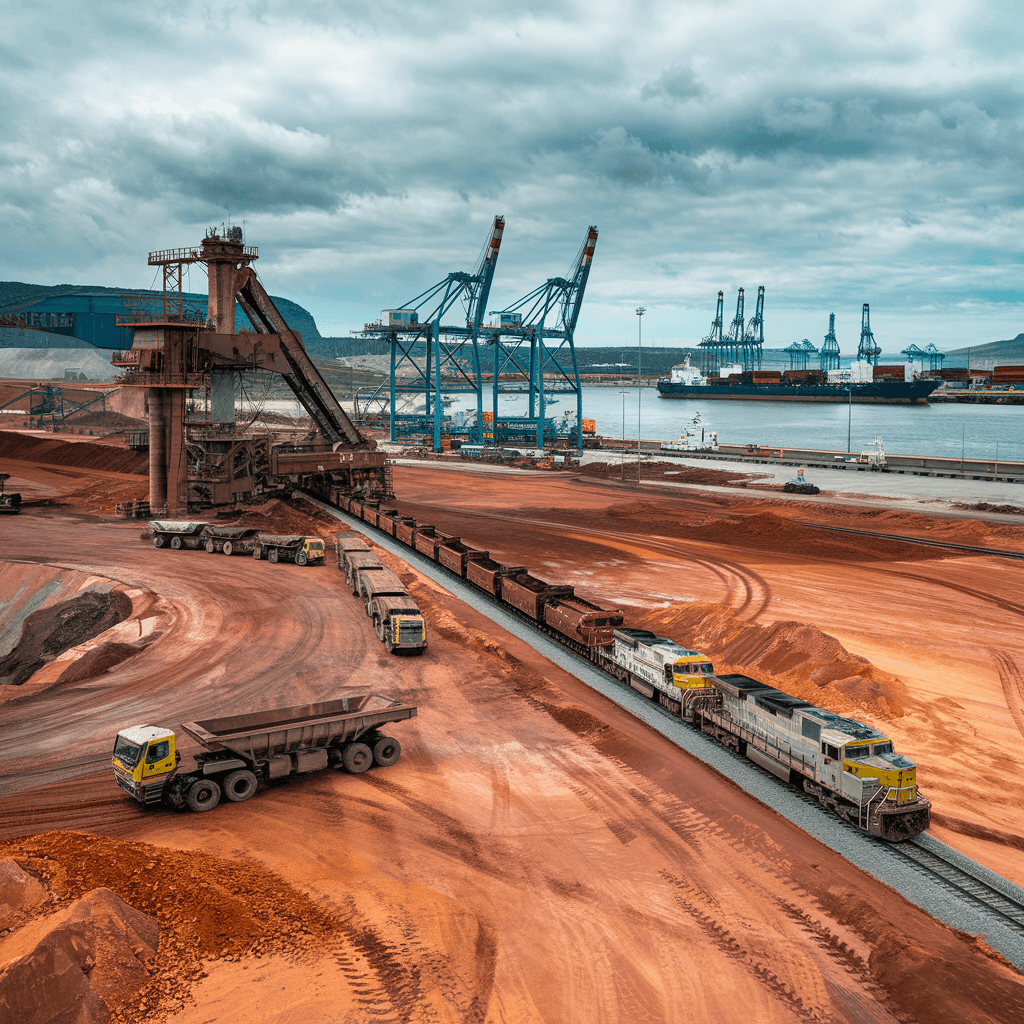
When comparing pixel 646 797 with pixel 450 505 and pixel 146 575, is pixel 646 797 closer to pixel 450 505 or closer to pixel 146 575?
pixel 146 575

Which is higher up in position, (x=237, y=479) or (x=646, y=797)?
(x=237, y=479)

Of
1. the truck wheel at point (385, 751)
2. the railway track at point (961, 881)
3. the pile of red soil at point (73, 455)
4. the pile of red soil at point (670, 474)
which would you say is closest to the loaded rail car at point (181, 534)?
the truck wheel at point (385, 751)

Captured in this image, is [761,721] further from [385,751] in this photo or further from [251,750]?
[251,750]

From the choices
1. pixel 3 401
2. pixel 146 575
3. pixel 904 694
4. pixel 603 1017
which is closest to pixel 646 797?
pixel 603 1017

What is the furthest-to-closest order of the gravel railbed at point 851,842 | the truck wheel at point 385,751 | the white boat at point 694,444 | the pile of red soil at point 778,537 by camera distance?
the white boat at point 694,444
the pile of red soil at point 778,537
the truck wheel at point 385,751
the gravel railbed at point 851,842

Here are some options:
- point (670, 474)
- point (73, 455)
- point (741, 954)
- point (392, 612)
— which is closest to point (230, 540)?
point (392, 612)

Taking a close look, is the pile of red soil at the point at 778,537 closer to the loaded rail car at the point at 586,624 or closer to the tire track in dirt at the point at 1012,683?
the tire track in dirt at the point at 1012,683
